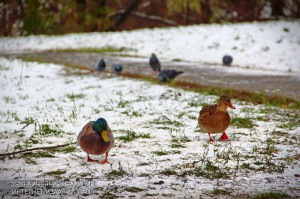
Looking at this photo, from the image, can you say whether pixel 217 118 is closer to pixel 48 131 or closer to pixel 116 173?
pixel 116 173

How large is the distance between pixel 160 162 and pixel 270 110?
362cm

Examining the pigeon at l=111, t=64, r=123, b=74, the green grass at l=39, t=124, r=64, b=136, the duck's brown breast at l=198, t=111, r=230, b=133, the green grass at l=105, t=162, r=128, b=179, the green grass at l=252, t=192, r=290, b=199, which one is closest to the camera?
the green grass at l=252, t=192, r=290, b=199

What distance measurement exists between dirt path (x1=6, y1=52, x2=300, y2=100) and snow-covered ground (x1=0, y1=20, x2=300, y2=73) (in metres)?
1.77

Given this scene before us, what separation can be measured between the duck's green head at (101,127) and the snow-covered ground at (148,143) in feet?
1.17

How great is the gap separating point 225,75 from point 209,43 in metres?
6.44

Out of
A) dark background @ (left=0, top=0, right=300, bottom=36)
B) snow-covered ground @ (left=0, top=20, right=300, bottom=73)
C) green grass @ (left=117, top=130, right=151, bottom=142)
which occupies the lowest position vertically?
green grass @ (left=117, top=130, right=151, bottom=142)

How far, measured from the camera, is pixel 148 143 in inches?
221

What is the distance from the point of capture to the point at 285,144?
546 centimetres

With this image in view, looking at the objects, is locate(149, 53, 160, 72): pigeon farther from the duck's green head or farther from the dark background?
the dark background

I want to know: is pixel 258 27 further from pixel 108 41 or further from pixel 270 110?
pixel 270 110

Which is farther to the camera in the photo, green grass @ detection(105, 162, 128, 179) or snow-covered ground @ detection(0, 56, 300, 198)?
green grass @ detection(105, 162, 128, 179)

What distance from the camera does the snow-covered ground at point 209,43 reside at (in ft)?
52.7

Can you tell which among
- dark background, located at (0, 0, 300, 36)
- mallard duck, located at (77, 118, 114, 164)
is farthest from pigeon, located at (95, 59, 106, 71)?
dark background, located at (0, 0, 300, 36)

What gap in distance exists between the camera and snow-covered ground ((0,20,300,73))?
16078 mm
